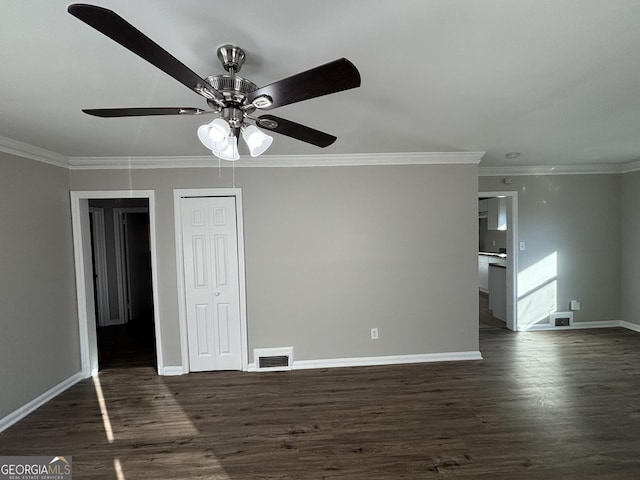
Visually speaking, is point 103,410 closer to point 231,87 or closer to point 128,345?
point 128,345

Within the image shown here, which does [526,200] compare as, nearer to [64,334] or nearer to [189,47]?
[189,47]

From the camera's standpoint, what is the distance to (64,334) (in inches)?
120

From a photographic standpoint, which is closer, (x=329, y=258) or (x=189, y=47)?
(x=189, y=47)

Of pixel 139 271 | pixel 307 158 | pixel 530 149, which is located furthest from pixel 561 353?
pixel 139 271

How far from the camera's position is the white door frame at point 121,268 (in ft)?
16.9

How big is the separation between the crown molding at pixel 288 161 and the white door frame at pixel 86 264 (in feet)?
1.00

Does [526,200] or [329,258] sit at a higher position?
[526,200]

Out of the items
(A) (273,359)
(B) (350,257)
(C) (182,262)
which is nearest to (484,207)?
(B) (350,257)

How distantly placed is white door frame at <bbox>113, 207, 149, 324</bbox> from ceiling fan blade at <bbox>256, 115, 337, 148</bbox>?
4.96m

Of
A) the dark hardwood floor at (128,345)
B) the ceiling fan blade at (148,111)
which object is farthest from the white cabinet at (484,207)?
the dark hardwood floor at (128,345)

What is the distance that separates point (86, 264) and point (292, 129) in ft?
10.4

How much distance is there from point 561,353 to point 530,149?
8.27ft

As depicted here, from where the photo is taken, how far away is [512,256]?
4.32m

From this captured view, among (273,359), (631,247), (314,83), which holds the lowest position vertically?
(273,359)
